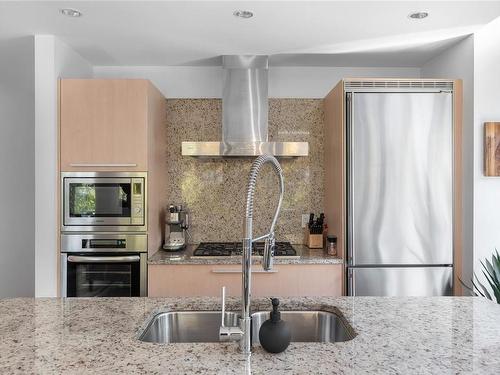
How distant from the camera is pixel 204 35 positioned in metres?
2.73

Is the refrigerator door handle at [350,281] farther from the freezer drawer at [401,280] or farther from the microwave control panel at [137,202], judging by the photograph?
the microwave control panel at [137,202]

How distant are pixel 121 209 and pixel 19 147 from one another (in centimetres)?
200

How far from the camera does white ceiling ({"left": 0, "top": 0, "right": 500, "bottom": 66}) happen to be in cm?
229

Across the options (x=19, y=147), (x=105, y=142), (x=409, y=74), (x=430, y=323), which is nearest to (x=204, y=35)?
(x=105, y=142)

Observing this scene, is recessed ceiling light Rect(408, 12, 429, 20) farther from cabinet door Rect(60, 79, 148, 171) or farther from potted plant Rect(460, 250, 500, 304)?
cabinet door Rect(60, 79, 148, 171)

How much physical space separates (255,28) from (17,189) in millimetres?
3047

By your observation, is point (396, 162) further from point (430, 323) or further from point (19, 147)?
point (19, 147)

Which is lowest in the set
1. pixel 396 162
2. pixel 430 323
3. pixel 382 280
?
pixel 382 280

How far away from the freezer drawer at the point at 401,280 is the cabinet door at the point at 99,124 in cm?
179

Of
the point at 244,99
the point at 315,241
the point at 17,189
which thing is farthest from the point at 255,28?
the point at 17,189

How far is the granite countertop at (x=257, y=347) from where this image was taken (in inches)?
40.4

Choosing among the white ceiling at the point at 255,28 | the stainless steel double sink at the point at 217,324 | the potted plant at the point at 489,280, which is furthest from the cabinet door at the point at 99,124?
the potted plant at the point at 489,280

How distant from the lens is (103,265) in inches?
110

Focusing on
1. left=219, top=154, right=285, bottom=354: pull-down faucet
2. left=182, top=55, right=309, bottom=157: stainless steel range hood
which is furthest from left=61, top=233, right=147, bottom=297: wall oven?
left=219, top=154, right=285, bottom=354: pull-down faucet
